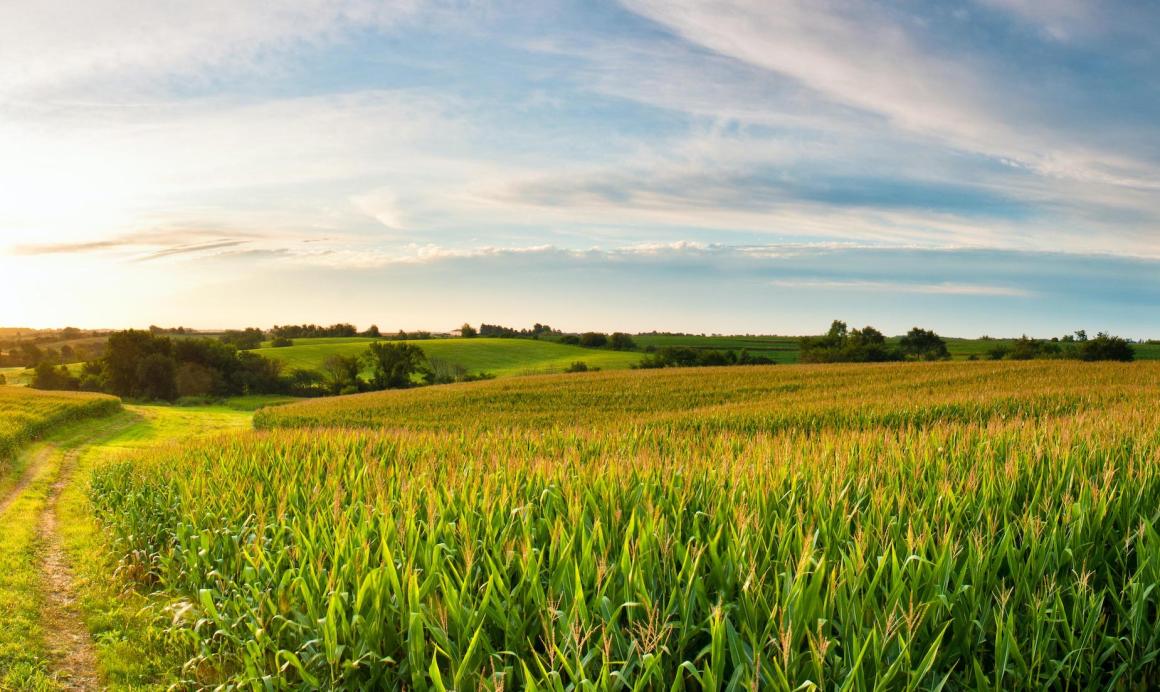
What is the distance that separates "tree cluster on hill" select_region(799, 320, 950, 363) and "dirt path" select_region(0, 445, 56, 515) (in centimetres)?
6271

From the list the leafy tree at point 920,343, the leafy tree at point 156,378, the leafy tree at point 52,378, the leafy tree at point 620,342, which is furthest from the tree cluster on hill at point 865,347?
the leafy tree at point 52,378

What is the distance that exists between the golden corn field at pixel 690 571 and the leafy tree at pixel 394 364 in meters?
62.7

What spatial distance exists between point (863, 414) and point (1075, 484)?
14969mm

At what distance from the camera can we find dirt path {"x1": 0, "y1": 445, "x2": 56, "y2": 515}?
799 inches

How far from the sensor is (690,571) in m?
4.78

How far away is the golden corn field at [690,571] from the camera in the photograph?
13.6 ft

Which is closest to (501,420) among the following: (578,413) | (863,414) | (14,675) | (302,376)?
(578,413)

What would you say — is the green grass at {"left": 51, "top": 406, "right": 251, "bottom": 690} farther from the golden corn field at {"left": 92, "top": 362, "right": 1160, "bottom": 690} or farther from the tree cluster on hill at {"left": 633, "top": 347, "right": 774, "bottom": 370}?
the tree cluster on hill at {"left": 633, "top": 347, "right": 774, "bottom": 370}

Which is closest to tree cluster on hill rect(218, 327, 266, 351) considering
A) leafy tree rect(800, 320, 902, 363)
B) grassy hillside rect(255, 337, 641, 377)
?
grassy hillside rect(255, 337, 641, 377)

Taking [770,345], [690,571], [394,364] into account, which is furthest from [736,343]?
[690,571]

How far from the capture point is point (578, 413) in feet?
106

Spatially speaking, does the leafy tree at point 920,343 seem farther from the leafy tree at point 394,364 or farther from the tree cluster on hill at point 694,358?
the leafy tree at point 394,364

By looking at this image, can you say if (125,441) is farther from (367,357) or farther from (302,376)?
(302,376)

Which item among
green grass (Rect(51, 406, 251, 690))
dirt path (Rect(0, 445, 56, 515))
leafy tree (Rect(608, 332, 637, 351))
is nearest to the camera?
green grass (Rect(51, 406, 251, 690))
